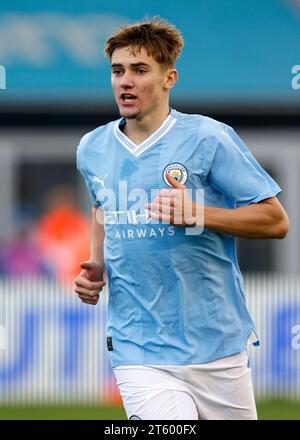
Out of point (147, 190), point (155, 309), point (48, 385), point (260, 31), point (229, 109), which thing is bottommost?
point (48, 385)

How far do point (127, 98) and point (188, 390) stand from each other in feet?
4.65

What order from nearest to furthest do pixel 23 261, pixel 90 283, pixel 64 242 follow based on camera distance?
pixel 90 283 < pixel 64 242 < pixel 23 261

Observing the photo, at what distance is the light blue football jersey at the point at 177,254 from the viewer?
545 cm

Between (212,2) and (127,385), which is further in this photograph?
(212,2)

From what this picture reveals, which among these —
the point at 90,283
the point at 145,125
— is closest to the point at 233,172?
the point at 145,125

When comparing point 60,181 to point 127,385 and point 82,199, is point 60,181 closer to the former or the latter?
point 82,199

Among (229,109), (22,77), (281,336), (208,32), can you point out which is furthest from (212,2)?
(281,336)

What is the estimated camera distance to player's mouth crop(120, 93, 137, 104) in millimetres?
5465

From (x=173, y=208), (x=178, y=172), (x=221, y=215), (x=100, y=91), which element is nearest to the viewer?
(x=173, y=208)

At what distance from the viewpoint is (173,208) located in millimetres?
5215

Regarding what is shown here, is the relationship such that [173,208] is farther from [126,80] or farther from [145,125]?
[126,80]

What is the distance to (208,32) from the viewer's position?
17016 millimetres

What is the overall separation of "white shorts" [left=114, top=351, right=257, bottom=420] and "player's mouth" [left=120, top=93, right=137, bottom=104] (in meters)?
1.26

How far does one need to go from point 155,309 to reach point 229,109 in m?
11.8
